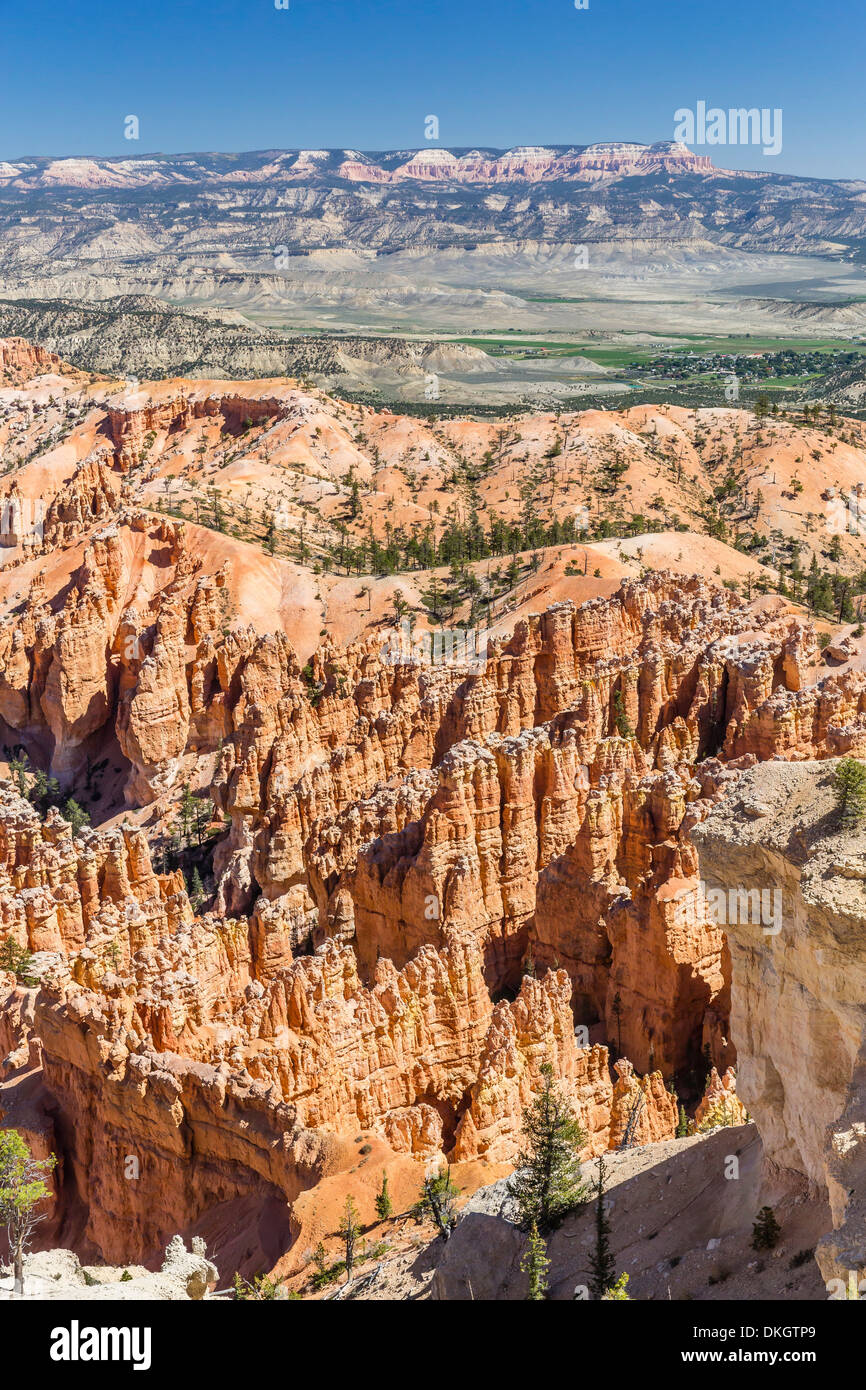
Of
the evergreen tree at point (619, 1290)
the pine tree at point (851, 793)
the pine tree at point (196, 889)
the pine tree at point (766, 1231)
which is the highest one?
the pine tree at point (851, 793)

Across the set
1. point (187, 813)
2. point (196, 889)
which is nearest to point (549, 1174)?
point (196, 889)

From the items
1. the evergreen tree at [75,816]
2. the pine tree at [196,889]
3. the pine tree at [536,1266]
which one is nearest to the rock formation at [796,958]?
the pine tree at [536,1266]

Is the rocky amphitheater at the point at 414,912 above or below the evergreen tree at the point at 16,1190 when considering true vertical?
above

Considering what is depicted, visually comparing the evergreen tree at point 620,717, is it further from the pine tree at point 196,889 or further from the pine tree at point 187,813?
the pine tree at point 187,813

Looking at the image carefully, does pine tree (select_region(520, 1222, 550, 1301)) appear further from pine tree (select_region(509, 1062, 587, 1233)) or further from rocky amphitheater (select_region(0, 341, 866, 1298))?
pine tree (select_region(509, 1062, 587, 1233))

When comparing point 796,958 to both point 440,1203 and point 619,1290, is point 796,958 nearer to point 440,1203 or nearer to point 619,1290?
point 619,1290

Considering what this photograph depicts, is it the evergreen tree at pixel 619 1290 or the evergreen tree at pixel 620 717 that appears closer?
the evergreen tree at pixel 619 1290

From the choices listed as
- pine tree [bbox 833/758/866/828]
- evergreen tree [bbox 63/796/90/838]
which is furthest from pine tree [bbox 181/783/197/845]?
pine tree [bbox 833/758/866/828]
